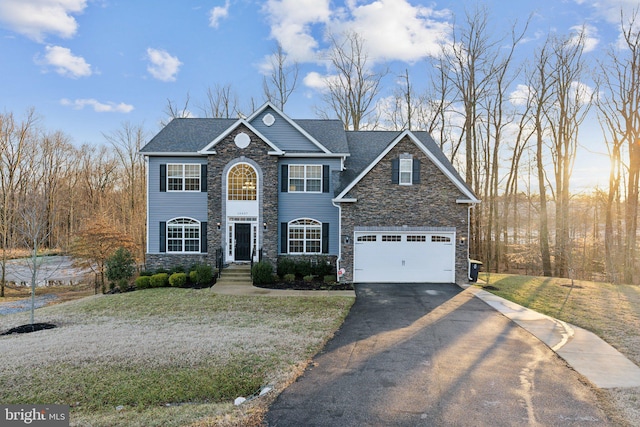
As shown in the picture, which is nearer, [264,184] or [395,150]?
[395,150]

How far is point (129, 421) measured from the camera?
4.53m

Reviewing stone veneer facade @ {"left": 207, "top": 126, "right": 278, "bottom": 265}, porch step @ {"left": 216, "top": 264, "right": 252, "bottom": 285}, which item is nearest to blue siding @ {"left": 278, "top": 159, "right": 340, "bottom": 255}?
stone veneer facade @ {"left": 207, "top": 126, "right": 278, "bottom": 265}

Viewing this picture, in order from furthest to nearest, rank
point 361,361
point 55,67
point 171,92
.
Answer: point 171,92, point 55,67, point 361,361

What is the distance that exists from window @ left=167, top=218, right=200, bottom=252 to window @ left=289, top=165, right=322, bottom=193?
17.1 feet

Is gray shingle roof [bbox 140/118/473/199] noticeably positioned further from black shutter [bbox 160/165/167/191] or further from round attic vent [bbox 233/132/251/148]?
round attic vent [bbox 233/132/251/148]

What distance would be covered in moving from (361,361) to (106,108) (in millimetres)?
33008

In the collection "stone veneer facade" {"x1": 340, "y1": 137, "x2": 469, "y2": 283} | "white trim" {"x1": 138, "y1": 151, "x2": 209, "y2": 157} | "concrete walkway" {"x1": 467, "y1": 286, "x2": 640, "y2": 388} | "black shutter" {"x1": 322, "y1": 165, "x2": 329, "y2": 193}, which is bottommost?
"concrete walkway" {"x1": 467, "y1": 286, "x2": 640, "y2": 388}

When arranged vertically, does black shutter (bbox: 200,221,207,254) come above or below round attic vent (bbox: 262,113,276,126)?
below

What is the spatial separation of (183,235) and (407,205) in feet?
35.8

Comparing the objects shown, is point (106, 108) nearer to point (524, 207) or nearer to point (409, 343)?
point (409, 343)

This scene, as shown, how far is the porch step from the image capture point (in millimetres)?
15020

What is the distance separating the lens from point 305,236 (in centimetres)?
1695

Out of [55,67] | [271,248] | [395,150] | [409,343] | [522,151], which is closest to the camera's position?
[409,343]

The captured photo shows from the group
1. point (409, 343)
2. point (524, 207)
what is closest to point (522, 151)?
point (524, 207)
